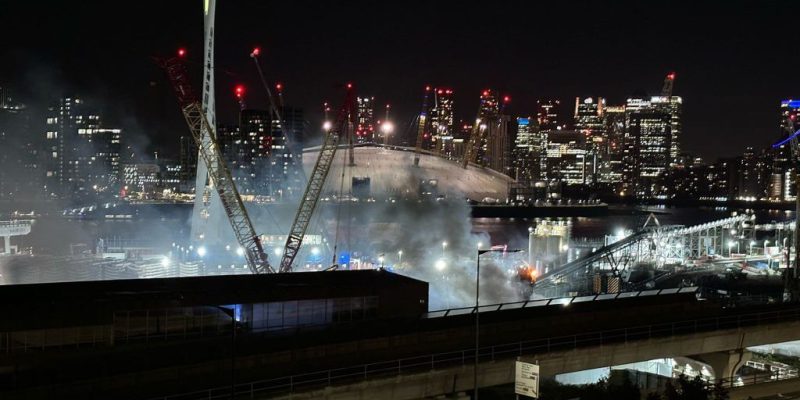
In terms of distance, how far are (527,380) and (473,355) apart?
9.19 feet

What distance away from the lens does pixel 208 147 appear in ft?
144

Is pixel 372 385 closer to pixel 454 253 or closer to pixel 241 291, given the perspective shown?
pixel 241 291

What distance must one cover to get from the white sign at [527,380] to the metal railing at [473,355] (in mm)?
2040

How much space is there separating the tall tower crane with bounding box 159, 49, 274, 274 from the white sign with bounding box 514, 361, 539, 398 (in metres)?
28.4

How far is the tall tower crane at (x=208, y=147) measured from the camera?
4191cm

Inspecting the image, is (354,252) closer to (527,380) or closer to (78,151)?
(527,380)

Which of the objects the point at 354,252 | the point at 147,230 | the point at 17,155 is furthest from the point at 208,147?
the point at 17,155

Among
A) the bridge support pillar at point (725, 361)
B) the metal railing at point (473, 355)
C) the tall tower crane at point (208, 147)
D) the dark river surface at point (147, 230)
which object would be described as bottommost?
the dark river surface at point (147, 230)

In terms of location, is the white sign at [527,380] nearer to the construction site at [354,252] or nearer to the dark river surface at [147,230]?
the construction site at [354,252]

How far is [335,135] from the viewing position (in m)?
51.4

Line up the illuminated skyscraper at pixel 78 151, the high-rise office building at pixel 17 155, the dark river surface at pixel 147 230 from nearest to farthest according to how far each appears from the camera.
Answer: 1. the dark river surface at pixel 147 230
2. the high-rise office building at pixel 17 155
3. the illuminated skyscraper at pixel 78 151

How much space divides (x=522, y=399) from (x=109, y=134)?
14556 centimetres

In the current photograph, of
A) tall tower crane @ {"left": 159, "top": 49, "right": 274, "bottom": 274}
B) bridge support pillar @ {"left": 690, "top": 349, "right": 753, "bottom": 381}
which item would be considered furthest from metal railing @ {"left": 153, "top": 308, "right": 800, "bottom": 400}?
tall tower crane @ {"left": 159, "top": 49, "right": 274, "bottom": 274}

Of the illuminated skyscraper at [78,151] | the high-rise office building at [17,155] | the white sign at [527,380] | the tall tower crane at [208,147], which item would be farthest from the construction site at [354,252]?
the illuminated skyscraper at [78,151]
